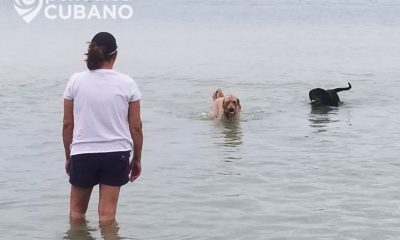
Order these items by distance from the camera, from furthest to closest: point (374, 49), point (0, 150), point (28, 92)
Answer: point (374, 49) < point (28, 92) < point (0, 150)

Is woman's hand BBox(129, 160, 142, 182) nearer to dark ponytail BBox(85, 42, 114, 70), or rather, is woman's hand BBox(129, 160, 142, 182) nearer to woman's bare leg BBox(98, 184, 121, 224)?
woman's bare leg BBox(98, 184, 121, 224)

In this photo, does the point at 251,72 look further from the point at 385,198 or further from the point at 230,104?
the point at 385,198

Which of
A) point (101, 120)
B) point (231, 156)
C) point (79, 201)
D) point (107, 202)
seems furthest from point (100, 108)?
point (231, 156)

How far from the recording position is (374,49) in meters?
28.2

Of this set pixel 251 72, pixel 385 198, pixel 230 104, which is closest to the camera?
pixel 385 198

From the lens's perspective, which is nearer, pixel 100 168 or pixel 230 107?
pixel 100 168

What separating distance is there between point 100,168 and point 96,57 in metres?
0.85

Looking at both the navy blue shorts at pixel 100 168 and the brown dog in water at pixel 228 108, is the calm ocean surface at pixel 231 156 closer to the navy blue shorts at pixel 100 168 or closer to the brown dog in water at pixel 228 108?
the brown dog in water at pixel 228 108

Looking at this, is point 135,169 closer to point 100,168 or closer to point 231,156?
point 100,168

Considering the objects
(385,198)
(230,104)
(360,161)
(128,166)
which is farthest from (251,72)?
(128,166)

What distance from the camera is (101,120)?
5648 millimetres

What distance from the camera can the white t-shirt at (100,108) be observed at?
5.60m

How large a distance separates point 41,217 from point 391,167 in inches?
169

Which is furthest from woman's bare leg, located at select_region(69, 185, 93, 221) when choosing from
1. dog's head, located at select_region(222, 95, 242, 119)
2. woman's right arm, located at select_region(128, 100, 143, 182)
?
dog's head, located at select_region(222, 95, 242, 119)
